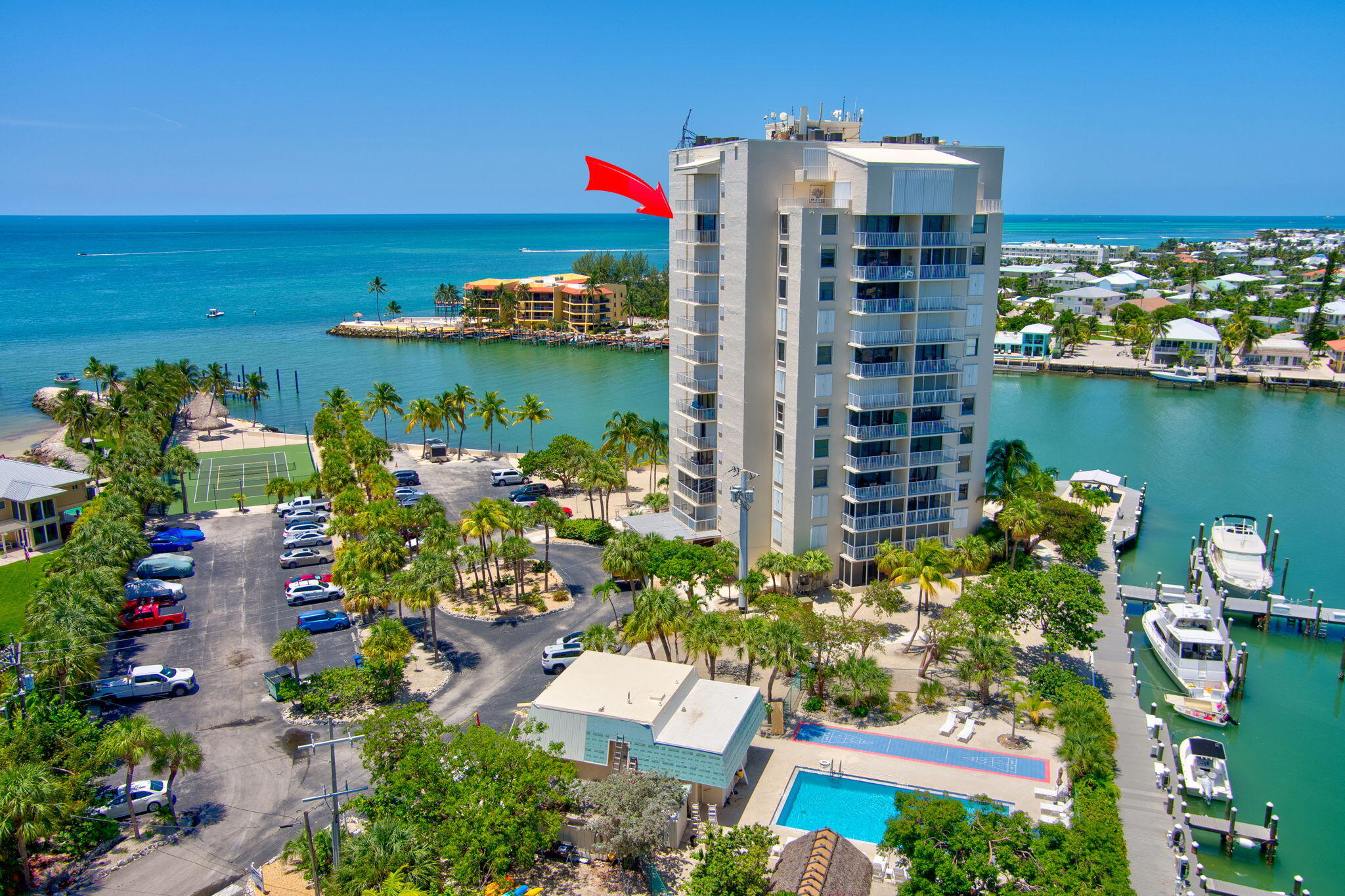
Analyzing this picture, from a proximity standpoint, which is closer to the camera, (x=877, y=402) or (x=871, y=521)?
(x=877, y=402)

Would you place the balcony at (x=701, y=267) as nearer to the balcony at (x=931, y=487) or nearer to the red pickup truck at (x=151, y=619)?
the balcony at (x=931, y=487)

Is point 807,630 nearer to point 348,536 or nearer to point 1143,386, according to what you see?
point 348,536

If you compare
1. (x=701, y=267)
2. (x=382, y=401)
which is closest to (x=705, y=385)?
(x=701, y=267)

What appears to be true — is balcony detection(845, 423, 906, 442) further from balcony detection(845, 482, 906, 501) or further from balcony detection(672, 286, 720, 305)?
balcony detection(672, 286, 720, 305)

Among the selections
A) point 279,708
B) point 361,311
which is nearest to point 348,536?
point 279,708

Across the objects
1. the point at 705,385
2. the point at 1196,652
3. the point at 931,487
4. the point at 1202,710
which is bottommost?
the point at 1202,710

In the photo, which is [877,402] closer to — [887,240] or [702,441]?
Result: [887,240]

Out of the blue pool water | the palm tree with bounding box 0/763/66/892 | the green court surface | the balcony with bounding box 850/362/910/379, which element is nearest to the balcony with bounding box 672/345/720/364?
the balcony with bounding box 850/362/910/379
